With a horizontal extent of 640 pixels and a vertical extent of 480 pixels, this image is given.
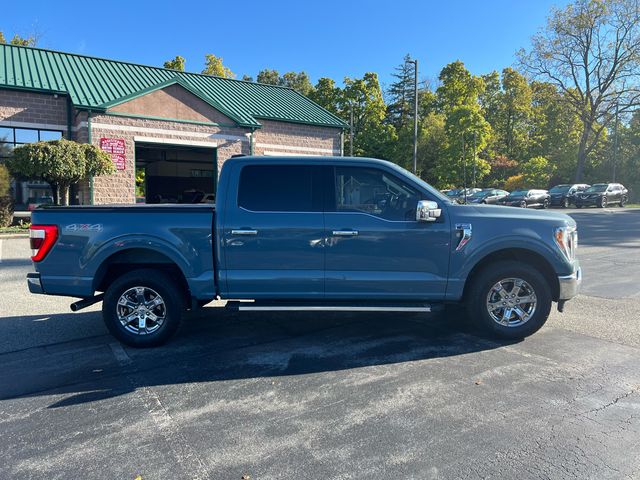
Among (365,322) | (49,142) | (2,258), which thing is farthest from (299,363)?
(49,142)

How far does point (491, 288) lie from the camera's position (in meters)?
5.15

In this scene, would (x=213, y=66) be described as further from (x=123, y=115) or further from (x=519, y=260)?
(x=519, y=260)

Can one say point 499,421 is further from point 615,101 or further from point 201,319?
point 615,101

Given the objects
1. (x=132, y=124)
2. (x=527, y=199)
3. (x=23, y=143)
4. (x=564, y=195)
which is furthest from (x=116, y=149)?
(x=564, y=195)

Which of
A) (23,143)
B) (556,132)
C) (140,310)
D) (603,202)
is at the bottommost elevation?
(140,310)

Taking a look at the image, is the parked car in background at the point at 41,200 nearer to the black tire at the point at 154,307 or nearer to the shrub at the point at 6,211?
the shrub at the point at 6,211

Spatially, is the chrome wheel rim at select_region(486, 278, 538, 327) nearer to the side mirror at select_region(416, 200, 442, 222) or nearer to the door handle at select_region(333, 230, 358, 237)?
the side mirror at select_region(416, 200, 442, 222)

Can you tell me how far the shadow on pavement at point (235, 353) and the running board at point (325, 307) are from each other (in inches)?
18.4

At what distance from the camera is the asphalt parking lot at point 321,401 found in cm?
297

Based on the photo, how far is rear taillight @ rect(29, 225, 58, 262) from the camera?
4.91 m

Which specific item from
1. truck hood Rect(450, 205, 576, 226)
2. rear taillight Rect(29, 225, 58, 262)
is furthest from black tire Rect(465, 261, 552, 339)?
rear taillight Rect(29, 225, 58, 262)

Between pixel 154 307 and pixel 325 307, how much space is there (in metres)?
1.91

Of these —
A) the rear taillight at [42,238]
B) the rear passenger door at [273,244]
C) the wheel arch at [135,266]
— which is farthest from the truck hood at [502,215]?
the rear taillight at [42,238]

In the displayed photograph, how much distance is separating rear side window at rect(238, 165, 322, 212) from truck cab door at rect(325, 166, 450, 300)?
24cm
